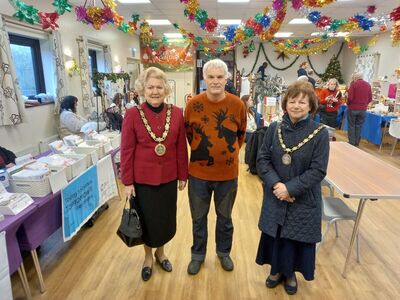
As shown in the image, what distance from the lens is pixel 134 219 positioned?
1854 millimetres

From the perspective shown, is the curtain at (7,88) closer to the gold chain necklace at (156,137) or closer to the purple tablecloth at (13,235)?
the purple tablecloth at (13,235)

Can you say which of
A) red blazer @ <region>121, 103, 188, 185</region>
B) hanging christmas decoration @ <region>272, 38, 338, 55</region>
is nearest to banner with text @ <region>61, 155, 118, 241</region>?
red blazer @ <region>121, 103, 188, 185</region>

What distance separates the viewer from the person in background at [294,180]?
1.58 m

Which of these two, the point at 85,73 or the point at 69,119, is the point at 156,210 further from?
the point at 85,73

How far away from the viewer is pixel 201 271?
2.15 meters

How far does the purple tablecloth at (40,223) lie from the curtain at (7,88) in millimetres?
1997

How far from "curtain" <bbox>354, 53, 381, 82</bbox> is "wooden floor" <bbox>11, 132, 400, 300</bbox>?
7.92 m

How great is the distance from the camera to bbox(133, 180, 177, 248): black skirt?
185 cm

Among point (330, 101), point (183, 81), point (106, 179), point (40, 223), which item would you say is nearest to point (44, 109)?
point (106, 179)

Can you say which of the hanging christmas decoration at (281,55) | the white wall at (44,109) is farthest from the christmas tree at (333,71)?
the white wall at (44,109)

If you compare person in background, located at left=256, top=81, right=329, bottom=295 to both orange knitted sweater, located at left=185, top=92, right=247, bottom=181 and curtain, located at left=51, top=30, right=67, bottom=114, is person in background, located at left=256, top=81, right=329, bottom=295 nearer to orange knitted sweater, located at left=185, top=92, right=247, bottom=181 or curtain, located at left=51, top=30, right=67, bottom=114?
orange knitted sweater, located at left=185, top=92, right=247, bottom=181

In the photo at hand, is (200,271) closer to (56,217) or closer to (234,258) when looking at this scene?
(234,258)

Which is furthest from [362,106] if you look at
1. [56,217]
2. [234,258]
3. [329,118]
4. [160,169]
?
[56,217]

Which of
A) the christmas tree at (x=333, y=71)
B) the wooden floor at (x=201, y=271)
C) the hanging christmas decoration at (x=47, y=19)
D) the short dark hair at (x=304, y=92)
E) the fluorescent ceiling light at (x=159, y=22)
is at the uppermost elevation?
the fluorescent ceiling light at (x=159, y=22)
